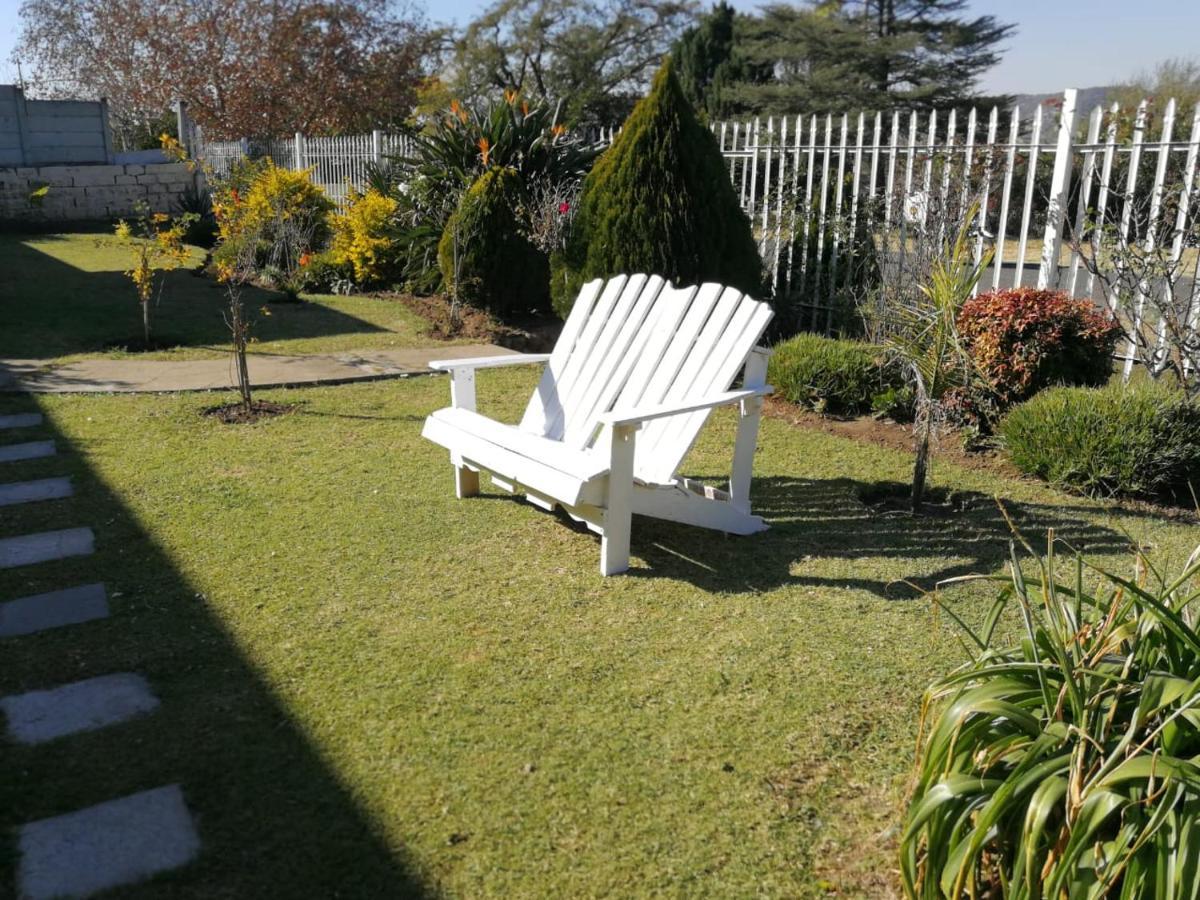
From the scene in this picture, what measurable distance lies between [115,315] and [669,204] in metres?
5.60

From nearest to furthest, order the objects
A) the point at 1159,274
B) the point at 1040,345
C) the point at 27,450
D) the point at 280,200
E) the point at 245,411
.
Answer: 1. the point at 27,450
2. the point at 1040,345
3. the point at 1159,274
4. the point at 245,411
5. the point at 280,200

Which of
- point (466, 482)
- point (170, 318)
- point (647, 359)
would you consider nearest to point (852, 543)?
point (647, 359)

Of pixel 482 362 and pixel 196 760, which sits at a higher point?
pixel 482 362

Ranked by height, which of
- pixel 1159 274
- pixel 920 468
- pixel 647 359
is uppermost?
pixel 1159 274

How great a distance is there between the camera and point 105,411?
6184mm

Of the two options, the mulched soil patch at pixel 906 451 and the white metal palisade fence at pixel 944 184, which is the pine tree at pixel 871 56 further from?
the mulched soil patch at pixel 906 451

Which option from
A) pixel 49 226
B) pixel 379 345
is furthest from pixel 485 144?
pixel 49 226

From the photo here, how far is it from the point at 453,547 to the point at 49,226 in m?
16.4

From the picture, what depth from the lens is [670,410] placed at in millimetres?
3799

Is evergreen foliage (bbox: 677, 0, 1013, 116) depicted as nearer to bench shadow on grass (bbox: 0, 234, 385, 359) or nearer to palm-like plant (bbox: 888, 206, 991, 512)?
bench shadow on grass (bbox: 0, 234, 385, 359)

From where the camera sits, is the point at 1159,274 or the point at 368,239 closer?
the point at 1159,274

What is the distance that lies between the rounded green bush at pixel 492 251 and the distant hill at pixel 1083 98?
179 inches

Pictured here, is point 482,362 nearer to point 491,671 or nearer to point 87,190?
point 491,671

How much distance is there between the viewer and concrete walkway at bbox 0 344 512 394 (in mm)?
6742
